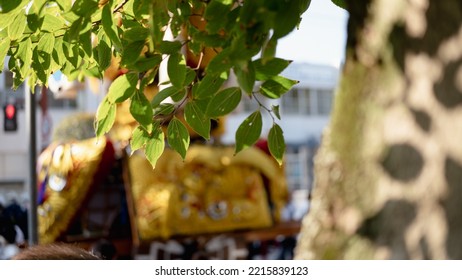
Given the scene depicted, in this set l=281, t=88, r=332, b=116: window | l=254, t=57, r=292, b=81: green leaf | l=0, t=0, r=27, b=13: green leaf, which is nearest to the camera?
l=0, t=0, r=27, b=13: green leaf

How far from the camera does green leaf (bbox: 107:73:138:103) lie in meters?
1.97

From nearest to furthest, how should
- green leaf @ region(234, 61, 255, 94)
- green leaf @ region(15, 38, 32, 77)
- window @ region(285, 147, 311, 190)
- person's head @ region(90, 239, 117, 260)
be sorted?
green leaf @ region(234, 61, 255, 94) < green leaf @ region(15, 38, 32, 77) < person's head @ region(90, 239, 117, 260) < window @ region(285, 147, 311, 190)

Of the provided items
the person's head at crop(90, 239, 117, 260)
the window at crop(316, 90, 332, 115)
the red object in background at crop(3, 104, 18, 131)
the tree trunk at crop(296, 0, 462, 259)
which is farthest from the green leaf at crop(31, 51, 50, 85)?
the window at crop(316, 90, 332, 115)

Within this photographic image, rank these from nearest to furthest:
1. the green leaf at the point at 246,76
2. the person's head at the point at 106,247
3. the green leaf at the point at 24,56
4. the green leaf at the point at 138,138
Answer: the green leaf at the point at 246,76 → the green leaf at the point at 24,56 → the green leaf at the point at 138,138 → the person's head at the point at 106,247

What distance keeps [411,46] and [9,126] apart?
9859mm

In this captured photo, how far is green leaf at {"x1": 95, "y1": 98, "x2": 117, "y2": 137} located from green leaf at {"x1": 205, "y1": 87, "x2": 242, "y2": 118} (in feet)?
1.27

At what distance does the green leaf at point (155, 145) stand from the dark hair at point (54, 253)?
0.40 metres

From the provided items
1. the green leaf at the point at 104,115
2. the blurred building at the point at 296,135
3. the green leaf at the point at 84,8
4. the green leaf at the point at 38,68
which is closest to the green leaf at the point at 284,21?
the green leaf at the point at 84,8

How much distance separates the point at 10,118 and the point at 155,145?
28.9ft

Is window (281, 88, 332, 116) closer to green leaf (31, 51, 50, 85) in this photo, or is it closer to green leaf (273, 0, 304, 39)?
green leaf (31, 51, 50, 85)

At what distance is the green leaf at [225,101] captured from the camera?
Result: 1867 millimetres

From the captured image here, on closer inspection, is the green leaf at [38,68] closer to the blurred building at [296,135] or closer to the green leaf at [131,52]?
the green leaf at [131,52]

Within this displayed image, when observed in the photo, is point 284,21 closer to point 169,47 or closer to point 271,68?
point 271,68
